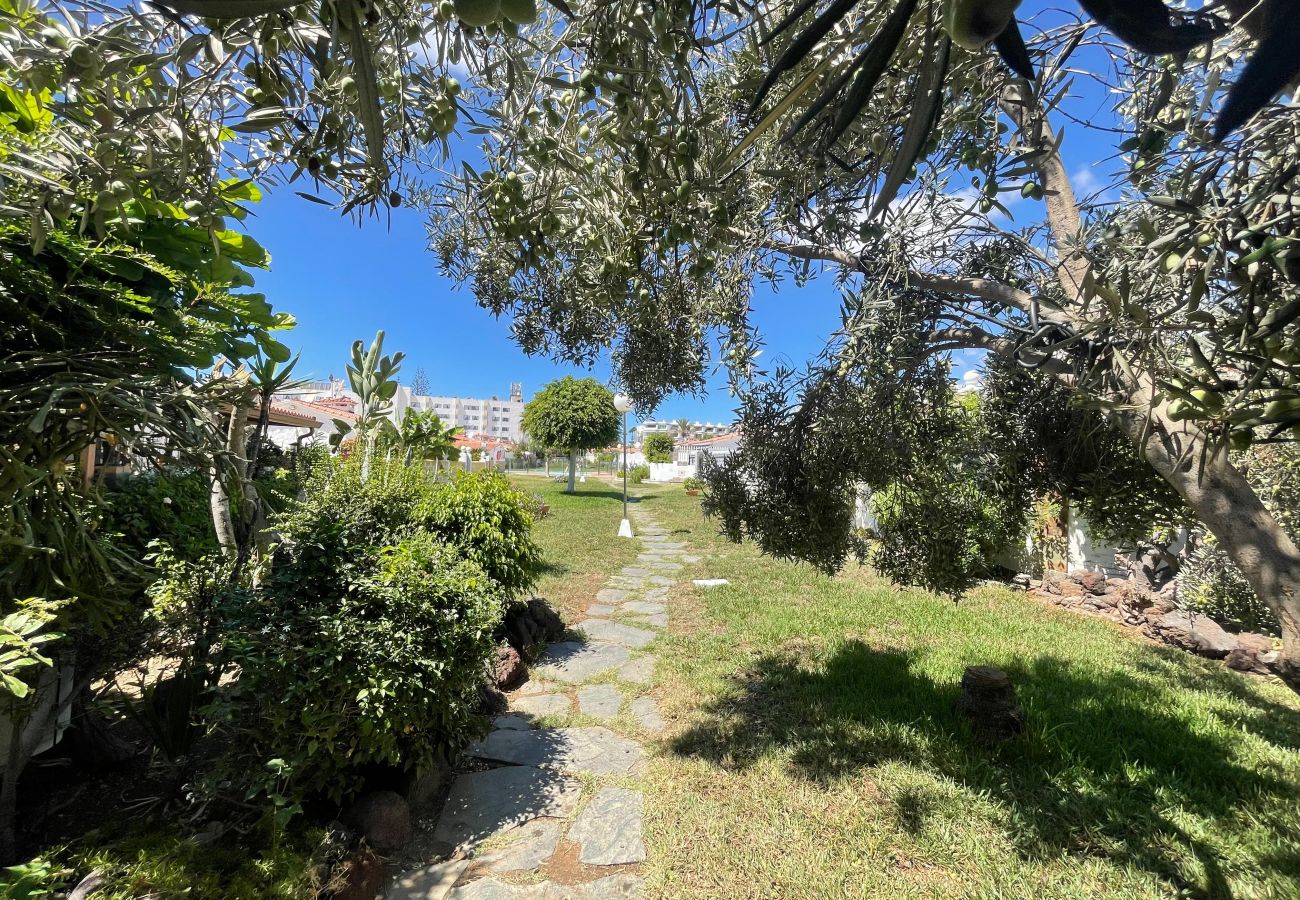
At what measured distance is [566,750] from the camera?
143 inches

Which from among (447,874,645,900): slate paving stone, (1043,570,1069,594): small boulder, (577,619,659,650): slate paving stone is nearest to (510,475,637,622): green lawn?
→ (577,619,659,650): slate paving stone

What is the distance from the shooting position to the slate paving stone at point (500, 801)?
2.86 m

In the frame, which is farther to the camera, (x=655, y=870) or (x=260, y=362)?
(x=655, y=870)

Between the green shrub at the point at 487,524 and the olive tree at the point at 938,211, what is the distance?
8.04 ft

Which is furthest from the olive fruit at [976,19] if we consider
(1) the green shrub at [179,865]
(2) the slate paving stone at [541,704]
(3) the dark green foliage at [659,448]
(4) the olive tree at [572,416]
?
(3) the dark green foliage at [659,448]

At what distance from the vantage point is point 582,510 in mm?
17094

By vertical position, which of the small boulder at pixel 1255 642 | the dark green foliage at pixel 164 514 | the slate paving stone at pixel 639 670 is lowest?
the slate paving stone at pixel 639 670

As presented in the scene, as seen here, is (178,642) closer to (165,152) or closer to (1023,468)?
(165,152)

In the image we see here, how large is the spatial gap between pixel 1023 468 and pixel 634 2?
3076 mm

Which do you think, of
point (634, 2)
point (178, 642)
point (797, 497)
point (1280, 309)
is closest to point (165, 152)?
point (634, 2)

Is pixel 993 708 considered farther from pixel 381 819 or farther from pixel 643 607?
pixel 643 607

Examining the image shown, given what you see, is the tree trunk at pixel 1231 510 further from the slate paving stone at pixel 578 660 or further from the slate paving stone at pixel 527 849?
the slate paving stone at pixel 578 660

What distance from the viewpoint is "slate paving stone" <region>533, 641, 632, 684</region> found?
→ 4855 mm

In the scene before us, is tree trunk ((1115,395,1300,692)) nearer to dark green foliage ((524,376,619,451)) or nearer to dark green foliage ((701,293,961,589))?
dark green foliage ((701,293,961,589))
